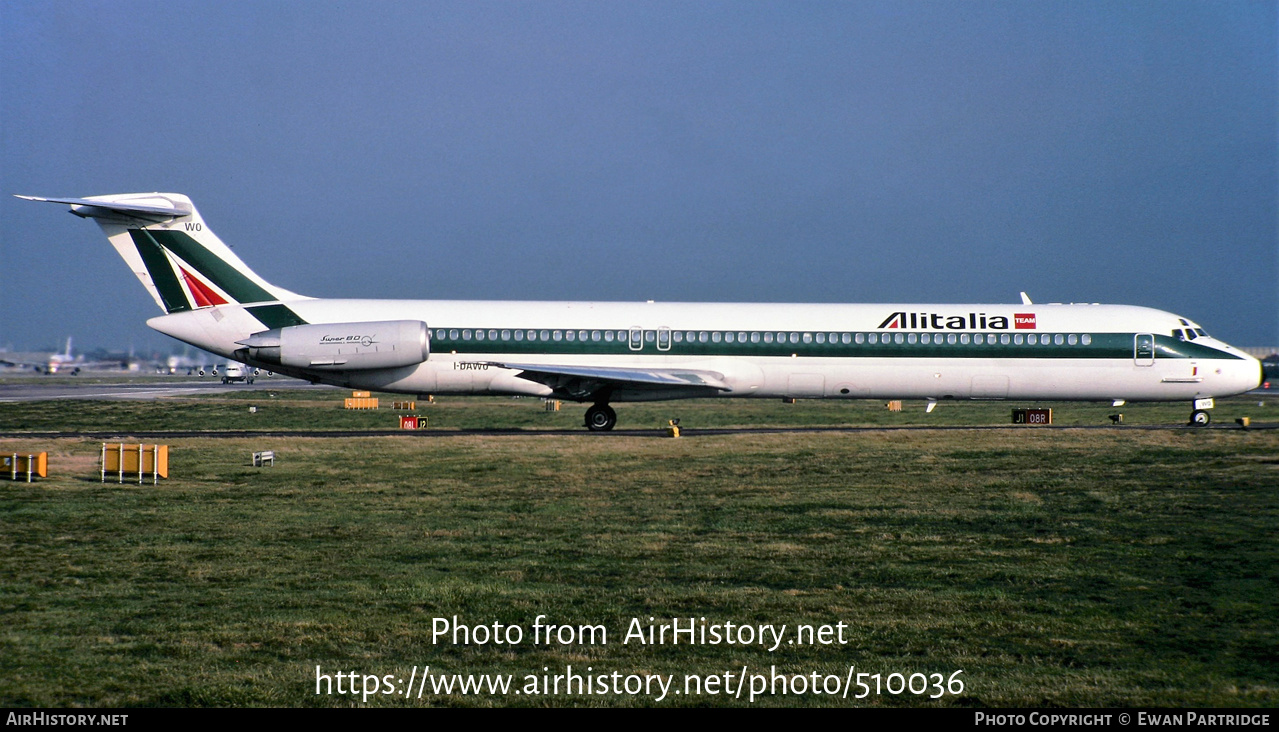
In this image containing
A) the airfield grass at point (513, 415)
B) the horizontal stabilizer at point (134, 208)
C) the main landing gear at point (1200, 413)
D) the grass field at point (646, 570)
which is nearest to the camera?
the grass field at point (646, 570)

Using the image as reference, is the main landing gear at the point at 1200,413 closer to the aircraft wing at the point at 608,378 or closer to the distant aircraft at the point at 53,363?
the aircraft wing at the point at 608,378

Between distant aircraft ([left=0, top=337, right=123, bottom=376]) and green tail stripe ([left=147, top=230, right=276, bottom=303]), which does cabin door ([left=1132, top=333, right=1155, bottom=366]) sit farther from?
distant aircraft ([left=0, top=337, right=123, bottom=376])

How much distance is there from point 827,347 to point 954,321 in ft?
12.5

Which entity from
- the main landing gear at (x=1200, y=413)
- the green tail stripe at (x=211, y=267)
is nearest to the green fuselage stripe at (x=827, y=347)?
the main landing gear at (x=1200, y=413)

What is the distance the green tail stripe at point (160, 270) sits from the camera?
29.2 meters

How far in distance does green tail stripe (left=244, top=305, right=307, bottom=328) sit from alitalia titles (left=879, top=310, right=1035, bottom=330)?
1656cm

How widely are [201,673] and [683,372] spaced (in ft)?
74.3

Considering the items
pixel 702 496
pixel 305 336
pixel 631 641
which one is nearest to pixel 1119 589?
pixel 631 641

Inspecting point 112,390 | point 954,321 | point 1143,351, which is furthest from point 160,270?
point 112,390

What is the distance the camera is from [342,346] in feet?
94.9

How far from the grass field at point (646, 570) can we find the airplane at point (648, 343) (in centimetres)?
588

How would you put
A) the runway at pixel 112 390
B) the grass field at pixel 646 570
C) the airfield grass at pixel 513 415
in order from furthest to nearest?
the runway at pixel 112 390 → the airfield grass at pixel 513 415 → the grass field at pixel 646 570
